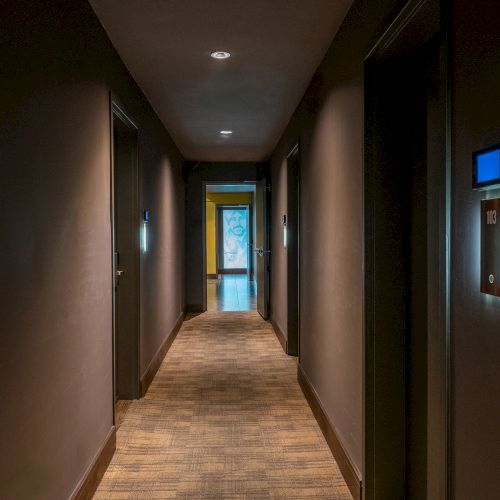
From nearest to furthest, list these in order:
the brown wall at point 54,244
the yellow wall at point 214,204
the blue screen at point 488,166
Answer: the blue screen at point 488,166 < the brown wall at point 54,244 < the yellow wall at point 214,204

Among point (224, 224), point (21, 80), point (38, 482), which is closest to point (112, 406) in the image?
point (38, 482)

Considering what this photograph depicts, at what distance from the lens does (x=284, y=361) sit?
17.3ft

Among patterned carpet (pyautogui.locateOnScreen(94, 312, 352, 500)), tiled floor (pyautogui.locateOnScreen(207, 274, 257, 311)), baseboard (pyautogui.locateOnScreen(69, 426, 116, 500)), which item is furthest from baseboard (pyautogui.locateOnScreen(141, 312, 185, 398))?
tiled floor (pyautogui.locateOnScreen(207, 274, 257, 311))

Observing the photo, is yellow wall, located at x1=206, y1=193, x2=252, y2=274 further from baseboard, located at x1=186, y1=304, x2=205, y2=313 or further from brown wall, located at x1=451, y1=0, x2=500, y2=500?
brown wall, located at x1=451, y1=0, x2=500, y2=500

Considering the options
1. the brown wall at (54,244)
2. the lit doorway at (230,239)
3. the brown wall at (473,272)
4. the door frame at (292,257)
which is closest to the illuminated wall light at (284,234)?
the door frame at (292,257)

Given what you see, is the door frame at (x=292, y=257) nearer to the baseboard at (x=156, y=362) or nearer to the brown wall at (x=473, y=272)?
the baseboard at (x=156, y=362)

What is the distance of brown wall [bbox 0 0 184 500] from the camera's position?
5.50ft

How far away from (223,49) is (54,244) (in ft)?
5.76

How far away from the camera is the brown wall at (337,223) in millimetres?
2486

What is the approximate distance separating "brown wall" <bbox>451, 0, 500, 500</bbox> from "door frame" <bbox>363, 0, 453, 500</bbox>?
0.03m

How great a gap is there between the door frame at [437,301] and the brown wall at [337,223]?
84mm

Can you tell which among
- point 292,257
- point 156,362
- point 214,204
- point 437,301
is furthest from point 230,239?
point 437,301

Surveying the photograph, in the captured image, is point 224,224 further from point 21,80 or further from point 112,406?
point 21,80

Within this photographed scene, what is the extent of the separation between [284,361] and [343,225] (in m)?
2.75
